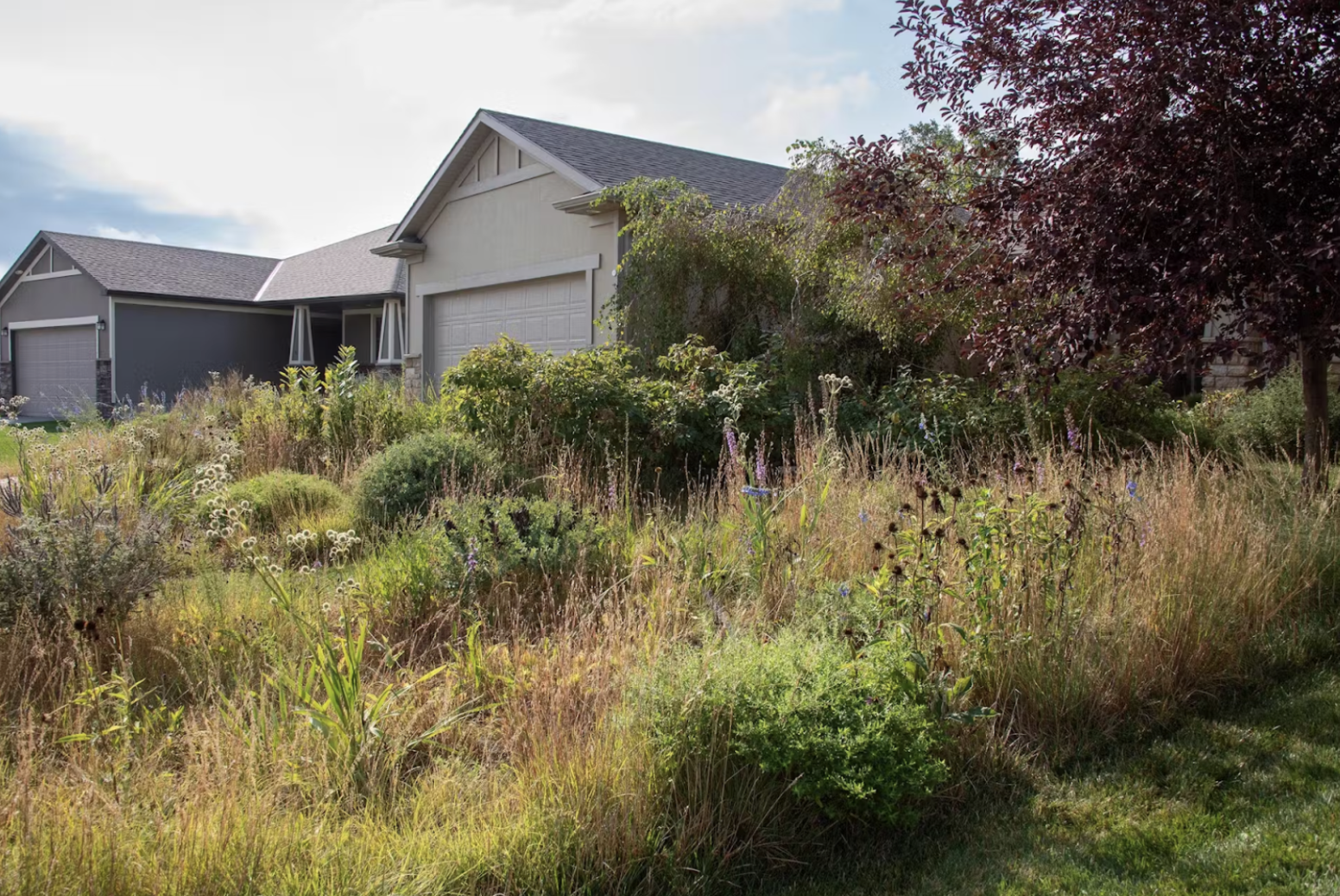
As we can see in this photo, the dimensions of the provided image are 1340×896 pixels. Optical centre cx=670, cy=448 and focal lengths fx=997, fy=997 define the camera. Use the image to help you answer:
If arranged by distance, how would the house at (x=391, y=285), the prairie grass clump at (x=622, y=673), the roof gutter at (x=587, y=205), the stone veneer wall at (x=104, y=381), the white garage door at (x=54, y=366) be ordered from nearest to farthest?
the prairie grass clump at (x=622, y=673) < the roof gutter at (x=587, y=205) < the house at (x=391, y=285) < the stone veneer wall at (x=104, y=381) < the white garage door at (x=54, y=366)

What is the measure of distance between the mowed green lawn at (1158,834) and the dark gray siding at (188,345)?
74.2 feet

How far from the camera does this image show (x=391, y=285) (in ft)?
72.6

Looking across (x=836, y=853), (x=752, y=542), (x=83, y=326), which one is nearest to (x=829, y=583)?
(x=752, y=542)

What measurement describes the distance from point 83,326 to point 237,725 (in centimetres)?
2505

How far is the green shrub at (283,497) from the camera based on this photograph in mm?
7551

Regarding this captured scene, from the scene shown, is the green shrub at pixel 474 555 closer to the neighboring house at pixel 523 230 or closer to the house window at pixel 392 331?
the neighboring house at pixel 523 230

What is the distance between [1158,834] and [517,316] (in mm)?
13199

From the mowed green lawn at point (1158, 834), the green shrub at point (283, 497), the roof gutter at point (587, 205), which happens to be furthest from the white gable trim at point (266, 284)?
the mowed green lawn at point (1158, 834)

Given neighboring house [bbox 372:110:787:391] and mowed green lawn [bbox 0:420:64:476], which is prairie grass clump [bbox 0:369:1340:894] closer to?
mowed green lawn [bbox 0:420:64:476]

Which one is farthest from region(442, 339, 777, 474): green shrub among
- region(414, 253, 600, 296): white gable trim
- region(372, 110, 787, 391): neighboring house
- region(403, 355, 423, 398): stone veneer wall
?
region(403, 355, 423, 398): stone veneer wall

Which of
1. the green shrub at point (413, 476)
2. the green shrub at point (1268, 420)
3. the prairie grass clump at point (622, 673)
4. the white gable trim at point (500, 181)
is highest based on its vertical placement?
the white gable trim at point (500, 181)

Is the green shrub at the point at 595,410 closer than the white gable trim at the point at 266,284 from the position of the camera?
Yes

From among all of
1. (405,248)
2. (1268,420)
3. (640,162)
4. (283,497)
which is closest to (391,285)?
(405,248)

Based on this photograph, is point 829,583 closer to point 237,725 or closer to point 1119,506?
point 1119,506
